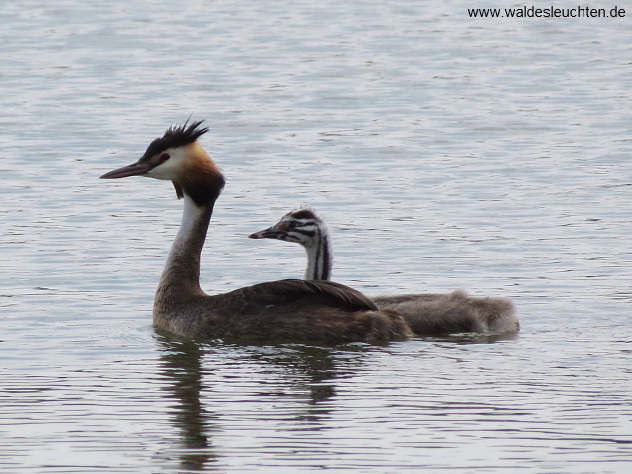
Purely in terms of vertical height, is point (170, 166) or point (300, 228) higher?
point (170, 166)

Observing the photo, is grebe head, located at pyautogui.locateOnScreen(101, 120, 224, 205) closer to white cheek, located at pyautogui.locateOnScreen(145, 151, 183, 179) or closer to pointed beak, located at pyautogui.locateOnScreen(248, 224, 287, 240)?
white cheek, located at pyautogui.locateOnScreen(145, 151, 183, 179)

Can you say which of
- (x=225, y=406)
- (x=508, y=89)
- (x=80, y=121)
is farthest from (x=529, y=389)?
(x=508, y=89)

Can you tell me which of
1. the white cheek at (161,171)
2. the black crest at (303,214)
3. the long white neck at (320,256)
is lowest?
the long white neck at (320,256)

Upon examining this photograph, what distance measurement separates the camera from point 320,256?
39.6 ft

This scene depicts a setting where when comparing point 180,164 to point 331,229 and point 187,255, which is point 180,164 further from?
point 331,229

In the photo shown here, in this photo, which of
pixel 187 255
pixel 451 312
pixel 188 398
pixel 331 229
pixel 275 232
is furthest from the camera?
pixel 331 229

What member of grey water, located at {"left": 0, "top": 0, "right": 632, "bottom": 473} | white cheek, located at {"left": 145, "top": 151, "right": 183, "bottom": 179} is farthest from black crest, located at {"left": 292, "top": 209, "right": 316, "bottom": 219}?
grey water, located at {"left": 0, "top": 0, "right": 632, "bottom": 473}

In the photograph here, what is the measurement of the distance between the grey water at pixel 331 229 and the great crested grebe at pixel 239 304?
0.18 meters

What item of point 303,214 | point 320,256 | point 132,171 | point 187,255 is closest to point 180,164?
point 132,171

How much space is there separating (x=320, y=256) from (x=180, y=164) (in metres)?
1.29

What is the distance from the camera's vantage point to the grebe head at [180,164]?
12.3 metres

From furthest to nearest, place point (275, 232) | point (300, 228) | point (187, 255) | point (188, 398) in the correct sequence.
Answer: point (187, 255)
point (275, 232)
point (300, 228)
point (188, 398)

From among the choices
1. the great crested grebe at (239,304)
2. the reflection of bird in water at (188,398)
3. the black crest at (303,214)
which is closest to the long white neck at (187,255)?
the great crested grebe at (239,304)

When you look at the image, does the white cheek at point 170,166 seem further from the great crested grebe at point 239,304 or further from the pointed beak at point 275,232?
the pointed beak at point 275,232
